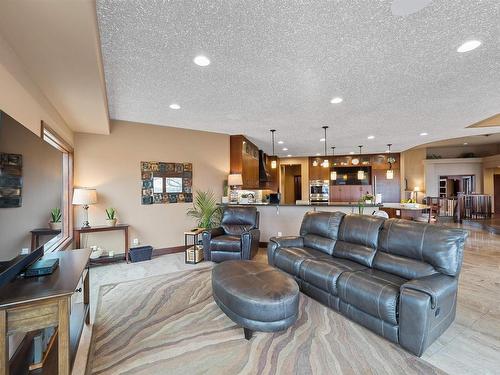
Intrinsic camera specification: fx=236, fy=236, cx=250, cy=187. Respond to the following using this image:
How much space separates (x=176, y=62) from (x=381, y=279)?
307 cm

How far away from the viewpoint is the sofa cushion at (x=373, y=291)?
2.01 meters

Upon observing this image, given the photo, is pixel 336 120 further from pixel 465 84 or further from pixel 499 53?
pixel 499 53

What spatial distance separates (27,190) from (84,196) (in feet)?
7.93

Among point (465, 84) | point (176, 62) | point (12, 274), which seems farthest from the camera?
point (465, 84)

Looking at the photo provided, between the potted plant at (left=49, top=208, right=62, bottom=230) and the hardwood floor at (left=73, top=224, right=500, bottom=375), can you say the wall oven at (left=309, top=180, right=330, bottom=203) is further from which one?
the potted plant at (left=49, top=208, right=62, bottom=230)

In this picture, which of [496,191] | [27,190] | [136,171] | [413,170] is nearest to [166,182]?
[136,171]

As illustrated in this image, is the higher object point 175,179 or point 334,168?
point 334,168

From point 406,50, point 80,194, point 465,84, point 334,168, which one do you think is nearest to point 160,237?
point 80,194

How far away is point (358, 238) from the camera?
9.70 feet

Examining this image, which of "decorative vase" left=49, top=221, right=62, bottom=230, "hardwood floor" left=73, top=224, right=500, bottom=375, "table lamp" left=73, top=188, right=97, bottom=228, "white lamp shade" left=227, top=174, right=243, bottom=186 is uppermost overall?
"white lamp shade" left=227, top=174, right=243, bottom=186

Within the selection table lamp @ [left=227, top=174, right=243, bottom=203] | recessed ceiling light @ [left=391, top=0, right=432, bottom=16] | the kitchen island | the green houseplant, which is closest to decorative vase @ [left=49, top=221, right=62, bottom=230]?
the green houseplant

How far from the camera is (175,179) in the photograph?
206 inches

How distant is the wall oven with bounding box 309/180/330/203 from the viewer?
33.3ft

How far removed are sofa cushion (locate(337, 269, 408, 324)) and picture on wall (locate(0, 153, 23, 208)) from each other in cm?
285
